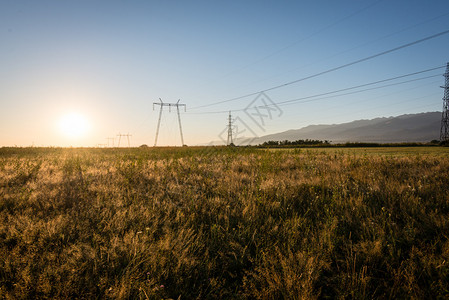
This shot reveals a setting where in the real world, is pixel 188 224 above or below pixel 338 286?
above

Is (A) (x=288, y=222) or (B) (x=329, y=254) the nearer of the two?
(B) (x=329, y=254)

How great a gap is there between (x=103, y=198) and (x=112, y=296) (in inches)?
130

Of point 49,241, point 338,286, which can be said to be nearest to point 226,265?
point 338,286

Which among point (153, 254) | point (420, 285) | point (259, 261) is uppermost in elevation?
point (153, 254)

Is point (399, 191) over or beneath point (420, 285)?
over

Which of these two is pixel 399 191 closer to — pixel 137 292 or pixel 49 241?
pixel 137 292

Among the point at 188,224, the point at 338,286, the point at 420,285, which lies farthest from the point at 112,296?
the point at 420,285

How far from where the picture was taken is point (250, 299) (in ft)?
7.19

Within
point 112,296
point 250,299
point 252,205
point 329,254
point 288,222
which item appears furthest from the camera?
point 252,205

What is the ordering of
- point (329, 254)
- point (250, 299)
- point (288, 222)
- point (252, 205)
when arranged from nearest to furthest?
point (250, 299), point (329, 254), point (288, 222), point (252, 205)

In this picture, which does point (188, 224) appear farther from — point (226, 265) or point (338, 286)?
point (338, 286)

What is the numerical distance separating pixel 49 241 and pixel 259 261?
2884 mm

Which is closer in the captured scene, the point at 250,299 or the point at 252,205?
the point at 250,299

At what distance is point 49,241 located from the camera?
2.95 metres
